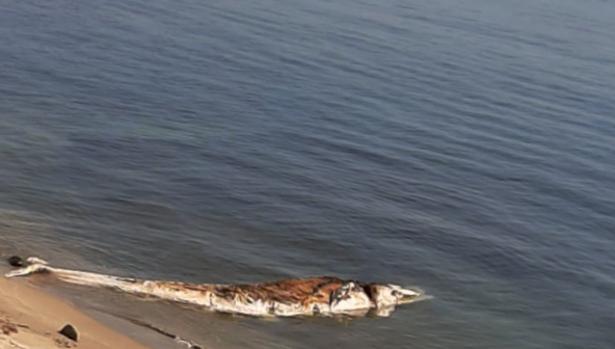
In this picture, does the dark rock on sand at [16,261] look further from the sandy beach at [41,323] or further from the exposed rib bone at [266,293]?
the sandy beach at [41,323]

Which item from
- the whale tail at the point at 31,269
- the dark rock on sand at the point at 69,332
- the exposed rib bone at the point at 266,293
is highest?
the exposed rib bone at the point at 266,293

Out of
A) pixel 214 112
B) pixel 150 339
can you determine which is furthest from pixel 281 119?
pixel 150 339

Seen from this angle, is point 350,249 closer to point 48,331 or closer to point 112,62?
point 48,331

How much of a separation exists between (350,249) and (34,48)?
1231cm

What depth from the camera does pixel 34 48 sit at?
25.8 metres

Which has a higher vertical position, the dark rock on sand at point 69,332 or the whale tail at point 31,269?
the whale tail at point 31,269

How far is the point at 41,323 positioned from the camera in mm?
11133

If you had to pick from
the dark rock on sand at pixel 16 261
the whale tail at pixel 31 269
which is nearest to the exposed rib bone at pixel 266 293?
the whale tail at pixel 31 269

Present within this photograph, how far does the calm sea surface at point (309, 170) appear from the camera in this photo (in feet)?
48.6

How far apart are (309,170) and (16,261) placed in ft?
24.5

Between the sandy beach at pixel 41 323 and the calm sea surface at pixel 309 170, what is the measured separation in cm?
97

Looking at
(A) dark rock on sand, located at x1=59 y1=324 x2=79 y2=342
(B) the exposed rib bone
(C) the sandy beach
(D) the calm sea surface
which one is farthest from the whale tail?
(A) dark rock on sand, located at x1=59 y1=324 x2=79 y2=342

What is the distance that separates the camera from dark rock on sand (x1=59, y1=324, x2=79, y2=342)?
10938 mm

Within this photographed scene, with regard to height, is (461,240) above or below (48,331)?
above
